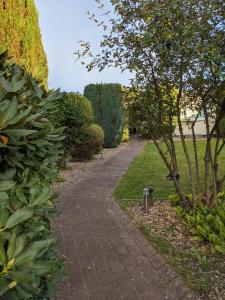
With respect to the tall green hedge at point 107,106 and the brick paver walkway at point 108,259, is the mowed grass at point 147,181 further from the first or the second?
the tall green hedge at point 107,106

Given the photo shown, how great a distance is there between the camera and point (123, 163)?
1334 cm

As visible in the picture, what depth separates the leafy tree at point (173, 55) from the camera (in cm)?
449

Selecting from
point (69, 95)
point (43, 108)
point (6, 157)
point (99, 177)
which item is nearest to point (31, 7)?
point (69, 95)

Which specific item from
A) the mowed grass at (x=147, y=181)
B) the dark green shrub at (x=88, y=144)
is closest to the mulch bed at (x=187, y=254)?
the mowed grass at (x=147, y=181)

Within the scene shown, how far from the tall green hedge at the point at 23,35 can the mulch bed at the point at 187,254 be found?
377 cm

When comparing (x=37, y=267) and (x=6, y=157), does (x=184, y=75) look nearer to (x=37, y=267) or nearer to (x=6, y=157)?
(x=6, y=157)

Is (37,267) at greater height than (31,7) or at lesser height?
lesser

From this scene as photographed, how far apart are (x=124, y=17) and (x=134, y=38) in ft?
1.18

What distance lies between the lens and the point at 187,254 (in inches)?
168

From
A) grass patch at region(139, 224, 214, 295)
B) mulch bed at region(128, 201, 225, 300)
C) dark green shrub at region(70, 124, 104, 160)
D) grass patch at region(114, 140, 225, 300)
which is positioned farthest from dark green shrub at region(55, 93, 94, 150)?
grass patch at region(139, 224, 214, 295)

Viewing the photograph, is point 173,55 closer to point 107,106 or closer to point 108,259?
point 108,259

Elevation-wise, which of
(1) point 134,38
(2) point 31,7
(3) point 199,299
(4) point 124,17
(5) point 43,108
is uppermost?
(2) point 31,7

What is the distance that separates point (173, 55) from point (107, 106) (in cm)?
1479

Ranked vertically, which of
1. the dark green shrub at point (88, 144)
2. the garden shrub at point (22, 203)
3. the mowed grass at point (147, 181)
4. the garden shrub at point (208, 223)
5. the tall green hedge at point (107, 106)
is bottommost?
the mowed grass at point (147, 181)
